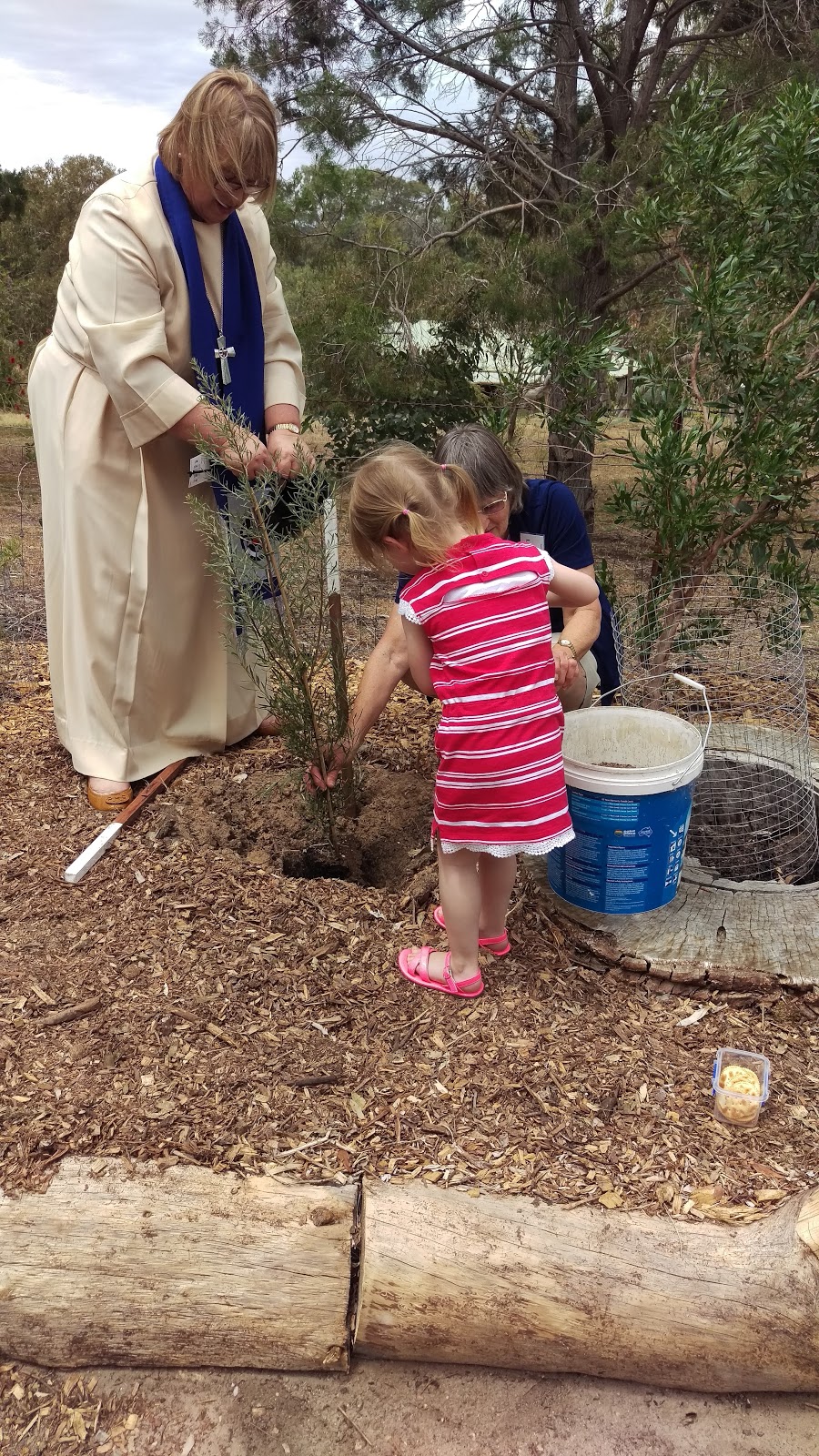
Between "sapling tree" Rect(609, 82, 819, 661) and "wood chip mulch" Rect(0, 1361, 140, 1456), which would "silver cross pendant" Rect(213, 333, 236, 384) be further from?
"wood chip mulch" Rect(0, 1361, 140, 1456)

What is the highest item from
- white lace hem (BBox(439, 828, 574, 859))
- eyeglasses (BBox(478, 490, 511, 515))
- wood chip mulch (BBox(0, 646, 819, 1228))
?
eyeglasses (BBox(478, 490, 511, 515))

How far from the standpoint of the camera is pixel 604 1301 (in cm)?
173

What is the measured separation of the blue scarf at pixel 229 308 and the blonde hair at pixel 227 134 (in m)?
0.13

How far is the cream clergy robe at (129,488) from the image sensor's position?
277 cm

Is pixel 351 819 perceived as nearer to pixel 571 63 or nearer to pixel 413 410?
pixel 413 410

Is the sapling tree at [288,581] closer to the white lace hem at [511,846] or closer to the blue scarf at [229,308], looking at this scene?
the blue scarf at [229,308]

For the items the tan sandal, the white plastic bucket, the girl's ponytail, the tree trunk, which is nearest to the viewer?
the girl's ponytail

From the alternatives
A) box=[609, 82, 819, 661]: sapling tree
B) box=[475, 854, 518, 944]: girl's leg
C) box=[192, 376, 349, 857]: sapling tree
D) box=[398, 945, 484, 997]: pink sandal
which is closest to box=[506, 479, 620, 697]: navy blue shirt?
box=[609, 82, 819, 661]: sapling tree

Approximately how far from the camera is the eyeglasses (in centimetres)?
246


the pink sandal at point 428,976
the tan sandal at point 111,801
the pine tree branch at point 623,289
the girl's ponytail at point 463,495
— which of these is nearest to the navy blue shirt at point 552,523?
the girl's ponytail at point 463,495

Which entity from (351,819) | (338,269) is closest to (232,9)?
(338,269)

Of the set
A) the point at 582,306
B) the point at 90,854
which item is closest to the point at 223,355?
the point at 90,854

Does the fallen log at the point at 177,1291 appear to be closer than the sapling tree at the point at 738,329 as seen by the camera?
Yes

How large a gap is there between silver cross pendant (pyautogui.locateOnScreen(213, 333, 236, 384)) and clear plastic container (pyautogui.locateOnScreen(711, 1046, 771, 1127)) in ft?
7.16
